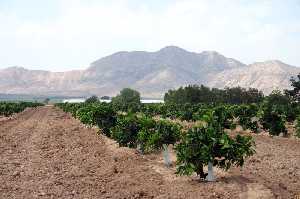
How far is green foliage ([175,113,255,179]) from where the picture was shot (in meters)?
18.6

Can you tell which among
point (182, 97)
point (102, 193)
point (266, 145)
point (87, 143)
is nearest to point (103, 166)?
point (102, 193)

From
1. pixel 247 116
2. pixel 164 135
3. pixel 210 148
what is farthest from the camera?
pixel 247 116

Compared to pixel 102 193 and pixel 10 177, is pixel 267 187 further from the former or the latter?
pixel 10 177

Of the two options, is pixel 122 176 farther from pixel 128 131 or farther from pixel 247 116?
pixel 247 116

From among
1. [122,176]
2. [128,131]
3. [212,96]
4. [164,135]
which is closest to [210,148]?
[122,176]

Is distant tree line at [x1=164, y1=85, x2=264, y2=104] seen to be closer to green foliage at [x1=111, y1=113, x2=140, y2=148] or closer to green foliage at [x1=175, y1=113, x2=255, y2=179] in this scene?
green foliage at [x1=111, y1=113, x2=140, y2=148]

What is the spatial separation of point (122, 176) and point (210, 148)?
458 cm

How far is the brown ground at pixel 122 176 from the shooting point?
17.7m

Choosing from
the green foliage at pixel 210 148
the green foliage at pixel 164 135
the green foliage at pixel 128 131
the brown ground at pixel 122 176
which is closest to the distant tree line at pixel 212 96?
the brown ground at pixel 122 176

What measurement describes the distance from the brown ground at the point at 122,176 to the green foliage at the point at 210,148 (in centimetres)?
76

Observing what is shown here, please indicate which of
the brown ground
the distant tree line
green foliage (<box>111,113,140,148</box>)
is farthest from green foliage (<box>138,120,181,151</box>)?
the distant tree line

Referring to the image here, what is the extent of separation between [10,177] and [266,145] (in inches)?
740

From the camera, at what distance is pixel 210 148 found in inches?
736

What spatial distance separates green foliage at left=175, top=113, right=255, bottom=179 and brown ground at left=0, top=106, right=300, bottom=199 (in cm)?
76
